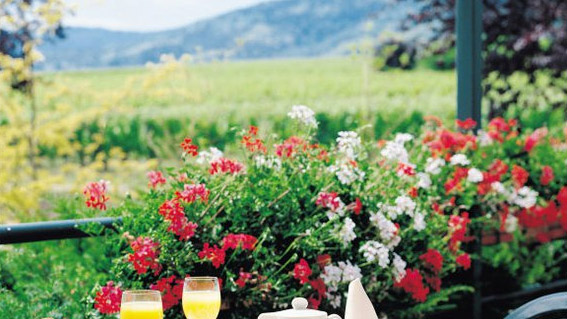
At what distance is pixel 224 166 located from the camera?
2.99 m

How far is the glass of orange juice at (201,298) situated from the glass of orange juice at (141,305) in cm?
9

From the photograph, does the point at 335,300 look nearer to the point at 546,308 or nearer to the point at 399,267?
the point at 399,267

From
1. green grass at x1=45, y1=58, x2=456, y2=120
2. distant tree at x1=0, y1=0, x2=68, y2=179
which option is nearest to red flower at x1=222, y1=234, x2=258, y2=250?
distant tree at x1=0, y1=0, x2=68, y2=179

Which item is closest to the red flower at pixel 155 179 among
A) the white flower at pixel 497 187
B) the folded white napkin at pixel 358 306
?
the folded white napkin at pixel 358 306

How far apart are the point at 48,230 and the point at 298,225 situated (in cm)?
81

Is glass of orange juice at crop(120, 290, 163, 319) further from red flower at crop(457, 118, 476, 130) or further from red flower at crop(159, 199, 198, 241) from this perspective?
red flower at crop(457, 118, 476, 130)

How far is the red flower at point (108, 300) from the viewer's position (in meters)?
2.68

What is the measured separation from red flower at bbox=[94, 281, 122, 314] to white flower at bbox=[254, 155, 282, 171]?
2.30 feet

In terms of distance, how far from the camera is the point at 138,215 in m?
2.92

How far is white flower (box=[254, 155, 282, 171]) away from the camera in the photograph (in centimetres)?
316

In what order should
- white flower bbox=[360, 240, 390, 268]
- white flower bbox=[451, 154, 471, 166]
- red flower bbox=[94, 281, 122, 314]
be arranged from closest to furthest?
red flower bbox=[94, 281, 122, 314] < white flower bbox=[360, 240, 390, 268] < white flower bbox=[451, 154, 471, 166]

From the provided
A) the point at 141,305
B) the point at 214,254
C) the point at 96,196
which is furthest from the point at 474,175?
the point at 141,305

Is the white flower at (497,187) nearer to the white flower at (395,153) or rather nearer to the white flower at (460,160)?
the white flower at (460,160)

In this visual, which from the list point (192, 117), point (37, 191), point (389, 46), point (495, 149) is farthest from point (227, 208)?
point (192, 117)
